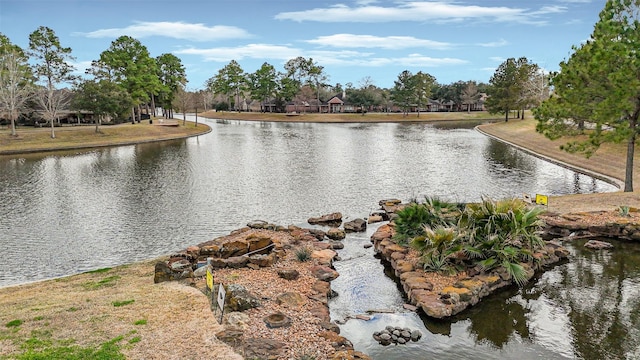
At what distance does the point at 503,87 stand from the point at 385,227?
7663 cm

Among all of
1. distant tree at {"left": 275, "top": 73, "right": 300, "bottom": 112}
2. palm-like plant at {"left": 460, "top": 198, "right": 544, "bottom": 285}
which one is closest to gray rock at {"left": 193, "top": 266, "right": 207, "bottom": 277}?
palm-like plant at {"left": 460, "top": 198, "right": 544, "bottom": 285}

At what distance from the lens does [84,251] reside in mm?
20797

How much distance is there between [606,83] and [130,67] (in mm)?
72096

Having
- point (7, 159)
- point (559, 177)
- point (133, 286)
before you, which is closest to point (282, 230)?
point (133, 286)

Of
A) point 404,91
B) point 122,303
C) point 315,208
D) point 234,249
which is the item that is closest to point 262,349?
point 122,303

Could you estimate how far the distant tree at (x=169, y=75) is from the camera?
93.6 metres

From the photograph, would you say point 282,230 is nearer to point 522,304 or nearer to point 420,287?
point 420,287

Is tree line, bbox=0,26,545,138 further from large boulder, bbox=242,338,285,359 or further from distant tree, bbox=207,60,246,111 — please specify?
large boulder, bbox=242,338,285,359

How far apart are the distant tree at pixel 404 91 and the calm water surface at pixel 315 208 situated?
57.3 metres

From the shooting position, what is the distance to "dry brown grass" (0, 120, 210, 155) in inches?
2251

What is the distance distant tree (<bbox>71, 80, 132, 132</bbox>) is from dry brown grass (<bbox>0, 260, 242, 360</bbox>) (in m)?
54.7

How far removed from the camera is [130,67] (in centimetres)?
7731

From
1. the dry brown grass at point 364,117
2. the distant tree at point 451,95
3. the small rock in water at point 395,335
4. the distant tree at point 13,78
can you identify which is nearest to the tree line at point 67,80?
the distant tree at point 13,78

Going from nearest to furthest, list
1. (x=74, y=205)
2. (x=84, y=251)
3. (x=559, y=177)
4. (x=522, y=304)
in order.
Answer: (x=522, y=304)
(x=84, y=251)
(x=74, y=205)
(x=559, y=177)
